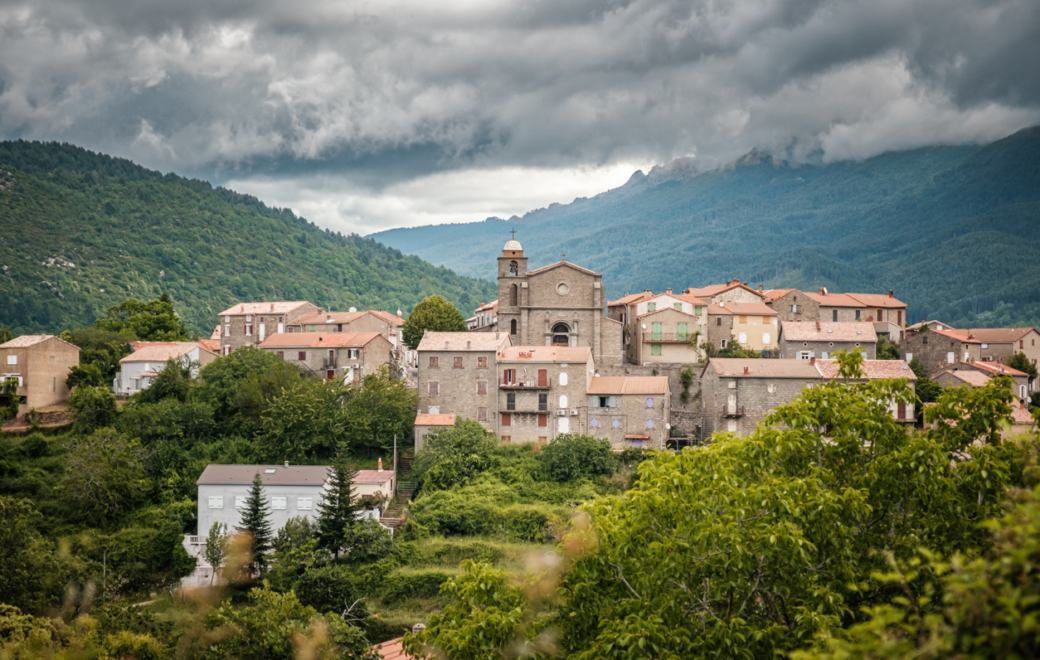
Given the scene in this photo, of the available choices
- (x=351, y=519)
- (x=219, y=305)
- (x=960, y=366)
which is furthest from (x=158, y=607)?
(x=219, y=305)

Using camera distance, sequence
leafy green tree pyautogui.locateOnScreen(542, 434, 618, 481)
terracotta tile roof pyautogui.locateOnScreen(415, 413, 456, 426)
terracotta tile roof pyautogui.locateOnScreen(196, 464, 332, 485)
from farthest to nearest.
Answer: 1. terracotta tile roof pyautogui.locateOnScreen(415, 413, 456, 426)
2. leafy green tree pyautogui.locateOnScreen(542, 434, 618, 481)
3. terracotta tile roof pyautogui.locateOnScreen(196, 464, 332, 485)

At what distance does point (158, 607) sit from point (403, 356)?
33.0 meters

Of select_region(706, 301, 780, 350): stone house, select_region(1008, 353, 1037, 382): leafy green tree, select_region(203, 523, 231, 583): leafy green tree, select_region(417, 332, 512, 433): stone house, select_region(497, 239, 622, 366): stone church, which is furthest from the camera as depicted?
select_region(706, 301, 780, 350): stone house

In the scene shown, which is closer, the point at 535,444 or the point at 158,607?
the point at 158,607

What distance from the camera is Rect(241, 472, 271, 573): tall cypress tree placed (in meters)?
42.9

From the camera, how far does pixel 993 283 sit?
196625mm

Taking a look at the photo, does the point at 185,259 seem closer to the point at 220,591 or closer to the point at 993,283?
the point at 220,591

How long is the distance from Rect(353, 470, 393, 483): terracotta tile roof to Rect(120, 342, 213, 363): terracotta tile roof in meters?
21.2

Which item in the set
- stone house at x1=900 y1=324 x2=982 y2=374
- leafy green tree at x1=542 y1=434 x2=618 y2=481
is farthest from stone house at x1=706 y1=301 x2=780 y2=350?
leafy green tree at x1=542 y1=434 x2=618 y2=481

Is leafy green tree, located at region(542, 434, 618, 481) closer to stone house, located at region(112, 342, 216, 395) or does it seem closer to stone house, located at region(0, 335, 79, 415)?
stone house, located at region(112, 342, 216, 395)

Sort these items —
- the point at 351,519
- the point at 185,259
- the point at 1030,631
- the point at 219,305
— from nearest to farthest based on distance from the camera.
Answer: the point at 1030,631, the point at 351,519, the point at 219,305, the point at 185,259

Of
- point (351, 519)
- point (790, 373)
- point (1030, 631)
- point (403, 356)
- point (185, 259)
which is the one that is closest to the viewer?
point (1030, 631)

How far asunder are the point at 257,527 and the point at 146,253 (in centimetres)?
11260

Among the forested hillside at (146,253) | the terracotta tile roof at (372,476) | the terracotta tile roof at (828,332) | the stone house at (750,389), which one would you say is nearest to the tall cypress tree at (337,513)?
the terracotta tile roof at (372,476)
